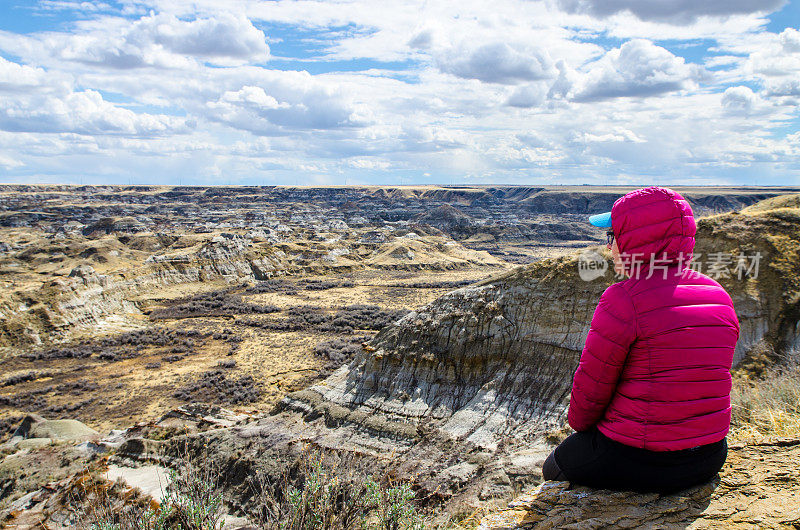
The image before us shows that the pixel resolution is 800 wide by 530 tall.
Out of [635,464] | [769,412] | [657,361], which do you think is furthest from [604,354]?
[769,412]

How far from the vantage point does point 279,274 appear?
47.7m

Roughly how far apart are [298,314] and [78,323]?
13204 mm

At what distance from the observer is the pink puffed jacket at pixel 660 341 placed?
8.29 ft

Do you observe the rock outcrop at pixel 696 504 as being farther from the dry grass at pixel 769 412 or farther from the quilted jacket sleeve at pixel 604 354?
the dry grass at pixel 769 412

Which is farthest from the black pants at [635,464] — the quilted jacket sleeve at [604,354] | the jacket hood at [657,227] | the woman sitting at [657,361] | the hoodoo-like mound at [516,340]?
the hoodoo-like mound at [516,340]

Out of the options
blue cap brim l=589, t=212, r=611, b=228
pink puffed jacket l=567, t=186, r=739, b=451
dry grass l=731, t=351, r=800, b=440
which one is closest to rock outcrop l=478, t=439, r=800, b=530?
pink puffed jacket l=567, t=186, r=739, b=451

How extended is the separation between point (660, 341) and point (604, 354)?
1.01 feet

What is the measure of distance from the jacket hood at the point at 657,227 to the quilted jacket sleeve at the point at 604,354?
259 mm

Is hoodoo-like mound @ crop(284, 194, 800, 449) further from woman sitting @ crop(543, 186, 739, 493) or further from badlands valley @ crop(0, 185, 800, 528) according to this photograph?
woman sitting @ crop(543, 186, 739, 493)

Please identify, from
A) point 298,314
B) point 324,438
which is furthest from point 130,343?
point 324,438

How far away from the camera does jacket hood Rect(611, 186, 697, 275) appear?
2645 millimetres

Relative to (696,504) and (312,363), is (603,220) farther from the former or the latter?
(312,363)

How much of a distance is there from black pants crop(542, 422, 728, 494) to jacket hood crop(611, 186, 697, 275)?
1.12 meters

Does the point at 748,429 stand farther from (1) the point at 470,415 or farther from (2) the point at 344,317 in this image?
(2) the point at 344,317
